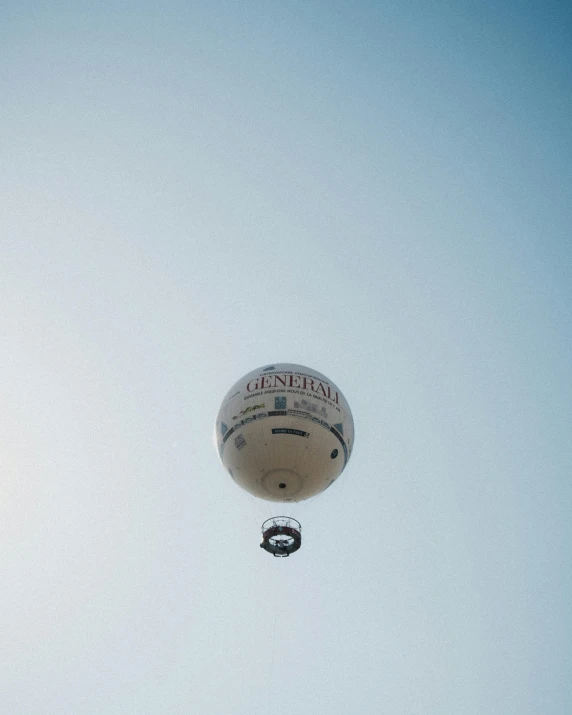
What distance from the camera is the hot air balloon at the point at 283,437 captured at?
52.1ft

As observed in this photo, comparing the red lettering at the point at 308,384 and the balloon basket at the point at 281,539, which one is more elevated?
the red lettering at the point at 308,384

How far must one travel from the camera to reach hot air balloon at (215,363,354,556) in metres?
15.9

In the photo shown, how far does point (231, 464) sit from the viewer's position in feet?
55.5

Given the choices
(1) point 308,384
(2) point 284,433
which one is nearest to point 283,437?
(2) point 284,433

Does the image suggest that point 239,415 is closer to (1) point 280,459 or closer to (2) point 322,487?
(1) point 280,459

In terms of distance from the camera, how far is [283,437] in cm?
1570

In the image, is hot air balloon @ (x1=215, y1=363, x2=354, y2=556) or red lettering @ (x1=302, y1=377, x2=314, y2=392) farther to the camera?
red lettering @ (x1=302, y1=377, x2=314, y2=392)

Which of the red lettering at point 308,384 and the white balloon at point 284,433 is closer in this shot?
the white balloon at point 284,433

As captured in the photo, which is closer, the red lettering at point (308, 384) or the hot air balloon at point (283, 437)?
the hot air balloon at point (283, 437)

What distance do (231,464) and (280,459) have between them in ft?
6.13

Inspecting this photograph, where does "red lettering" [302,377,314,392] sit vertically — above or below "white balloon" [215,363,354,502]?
above

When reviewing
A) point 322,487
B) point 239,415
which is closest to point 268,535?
point 322,487

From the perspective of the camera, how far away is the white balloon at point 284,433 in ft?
52.1

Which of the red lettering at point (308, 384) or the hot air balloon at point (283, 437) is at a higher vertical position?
the red lettering at point (308, 384)
